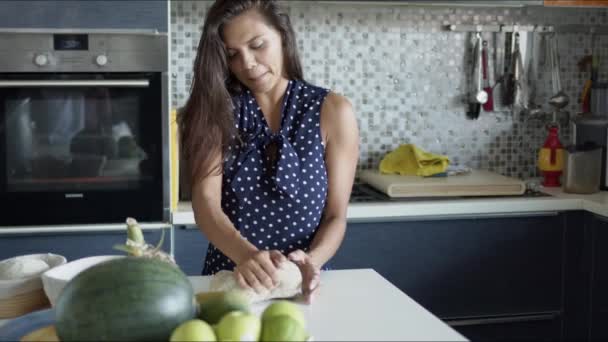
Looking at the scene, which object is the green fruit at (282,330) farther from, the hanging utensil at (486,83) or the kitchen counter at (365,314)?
the hanging utensil at (486,83)

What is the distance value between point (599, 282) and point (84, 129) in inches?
70.6

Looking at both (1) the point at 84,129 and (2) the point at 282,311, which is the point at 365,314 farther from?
(1) the point at 84,129

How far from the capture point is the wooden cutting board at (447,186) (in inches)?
104

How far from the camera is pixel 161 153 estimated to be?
2.45m

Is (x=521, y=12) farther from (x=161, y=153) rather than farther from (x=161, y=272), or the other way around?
(x=161, y=272)

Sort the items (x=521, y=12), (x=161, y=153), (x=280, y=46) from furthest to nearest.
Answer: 1. (x=521, y=12)
2. (x=161, y=153)
3. (x=280, y=46)

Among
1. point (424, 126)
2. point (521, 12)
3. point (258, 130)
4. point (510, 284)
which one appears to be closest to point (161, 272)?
point (258, 130)

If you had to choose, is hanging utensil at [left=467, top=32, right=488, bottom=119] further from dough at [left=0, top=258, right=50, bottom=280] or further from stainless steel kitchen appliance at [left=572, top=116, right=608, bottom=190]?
dough at [left=0, top=258, right=50, bottom=280]

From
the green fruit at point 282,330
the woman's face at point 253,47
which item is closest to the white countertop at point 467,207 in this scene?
the woman's face at point 253,47

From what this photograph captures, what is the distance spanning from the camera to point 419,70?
10.00 ft

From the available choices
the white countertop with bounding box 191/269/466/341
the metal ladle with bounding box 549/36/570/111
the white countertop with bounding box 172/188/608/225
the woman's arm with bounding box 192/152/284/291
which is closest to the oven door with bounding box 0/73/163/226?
the white countertop with bounding box 172/188/608/225

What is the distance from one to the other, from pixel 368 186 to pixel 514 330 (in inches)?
29.3

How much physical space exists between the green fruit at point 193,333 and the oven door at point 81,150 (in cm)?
163

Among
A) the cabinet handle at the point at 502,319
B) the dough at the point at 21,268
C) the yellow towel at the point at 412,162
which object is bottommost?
the cabinet handle at the point at 502,319
